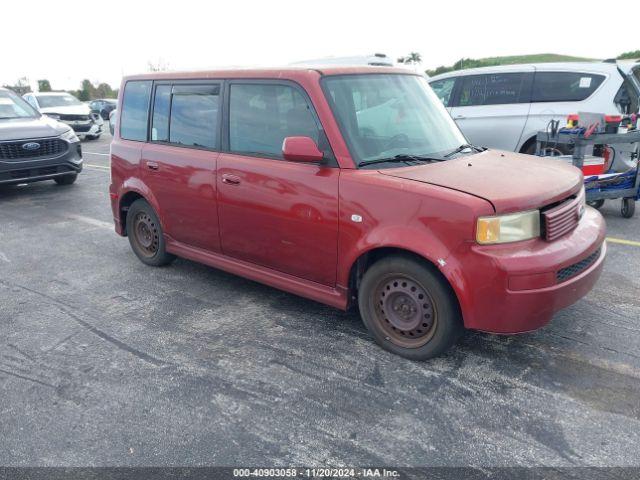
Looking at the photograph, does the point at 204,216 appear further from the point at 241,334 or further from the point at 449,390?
the point at 449,390

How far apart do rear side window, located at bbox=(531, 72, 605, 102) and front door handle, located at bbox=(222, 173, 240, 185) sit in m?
5.92

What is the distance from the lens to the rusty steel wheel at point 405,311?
3189 mm

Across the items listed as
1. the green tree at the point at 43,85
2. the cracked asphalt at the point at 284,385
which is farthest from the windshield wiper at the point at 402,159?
the green tree at the point at 43,85

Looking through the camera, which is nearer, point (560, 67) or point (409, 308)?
point (409, 308)

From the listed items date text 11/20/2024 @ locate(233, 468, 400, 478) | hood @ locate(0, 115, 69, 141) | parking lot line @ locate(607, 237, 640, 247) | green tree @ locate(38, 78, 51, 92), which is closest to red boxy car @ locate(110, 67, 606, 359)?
date text 11/20/2024 @ locate(233, 468, 400, 478)

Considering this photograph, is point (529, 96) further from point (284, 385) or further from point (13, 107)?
point (13, 107)

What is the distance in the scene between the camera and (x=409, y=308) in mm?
3271

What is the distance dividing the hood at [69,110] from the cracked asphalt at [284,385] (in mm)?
14289

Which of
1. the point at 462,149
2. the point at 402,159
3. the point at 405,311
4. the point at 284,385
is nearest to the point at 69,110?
the point at 462,149

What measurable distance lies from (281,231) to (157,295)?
151cm

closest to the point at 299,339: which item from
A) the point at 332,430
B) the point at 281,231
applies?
the point at 281,231

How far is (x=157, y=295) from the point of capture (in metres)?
4.53

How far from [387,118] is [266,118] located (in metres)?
0.90

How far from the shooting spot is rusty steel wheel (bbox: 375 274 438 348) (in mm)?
3189
